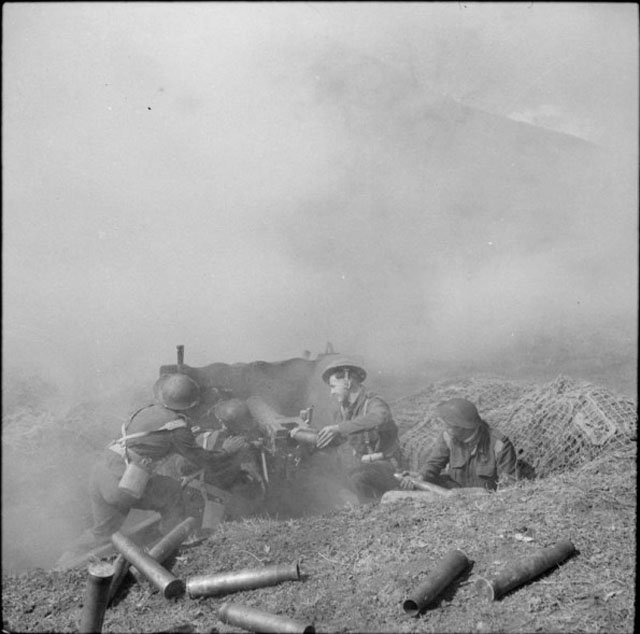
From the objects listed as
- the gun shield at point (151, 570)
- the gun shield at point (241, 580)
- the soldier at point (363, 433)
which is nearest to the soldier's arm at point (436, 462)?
the soldier at point (363, 433)

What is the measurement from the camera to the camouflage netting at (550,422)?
21.2 ft

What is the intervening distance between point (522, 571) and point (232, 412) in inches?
165

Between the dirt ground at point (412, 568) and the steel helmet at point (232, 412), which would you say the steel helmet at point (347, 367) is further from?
the dirt ground at point (412, 568)

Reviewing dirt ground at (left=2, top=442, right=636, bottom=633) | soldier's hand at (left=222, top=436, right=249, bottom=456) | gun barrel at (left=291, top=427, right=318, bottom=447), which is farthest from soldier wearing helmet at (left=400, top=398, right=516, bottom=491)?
soldier's hand at (left=222, top=436, right=249, bottom=456)

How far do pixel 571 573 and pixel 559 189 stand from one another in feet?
87.6

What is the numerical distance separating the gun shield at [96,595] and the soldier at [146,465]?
220cm

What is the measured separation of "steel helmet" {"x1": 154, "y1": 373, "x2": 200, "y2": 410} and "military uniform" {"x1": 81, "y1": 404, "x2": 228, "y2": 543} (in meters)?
0.12

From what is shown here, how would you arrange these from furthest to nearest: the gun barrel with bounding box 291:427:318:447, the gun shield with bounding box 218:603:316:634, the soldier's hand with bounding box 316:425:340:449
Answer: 1. the gun barrel with bounding box 291:427:318:447
2. the soldier's hand with bounding box 316:425:340:449
3. the gun shield with bounding box 218:603:316:634

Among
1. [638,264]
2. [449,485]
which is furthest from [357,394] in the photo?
[638,264]

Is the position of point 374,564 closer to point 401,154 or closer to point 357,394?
point 357,394

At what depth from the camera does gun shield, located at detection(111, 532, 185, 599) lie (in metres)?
4.47

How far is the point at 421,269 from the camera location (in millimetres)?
21766

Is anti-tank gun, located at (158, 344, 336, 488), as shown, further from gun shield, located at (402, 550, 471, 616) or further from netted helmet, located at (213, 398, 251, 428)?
gun shield, located at (402, 550, 471, 616)

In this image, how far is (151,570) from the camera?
15.2 feet
